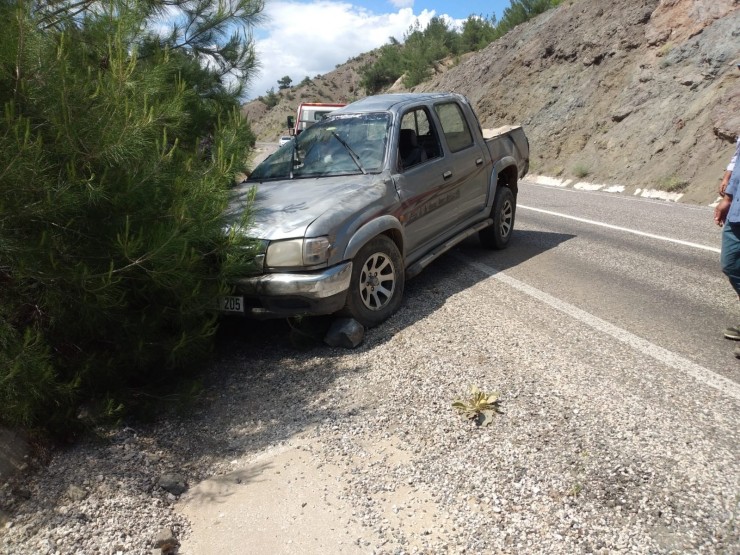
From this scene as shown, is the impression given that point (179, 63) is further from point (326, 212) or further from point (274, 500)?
point (274, 500)

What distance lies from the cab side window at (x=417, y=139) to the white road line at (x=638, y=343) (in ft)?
4.86

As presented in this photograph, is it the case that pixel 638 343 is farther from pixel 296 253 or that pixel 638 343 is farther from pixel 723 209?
pixel 296 253

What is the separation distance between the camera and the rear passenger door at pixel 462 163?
22.2 ft

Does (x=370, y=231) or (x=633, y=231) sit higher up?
(x=370, y=231)

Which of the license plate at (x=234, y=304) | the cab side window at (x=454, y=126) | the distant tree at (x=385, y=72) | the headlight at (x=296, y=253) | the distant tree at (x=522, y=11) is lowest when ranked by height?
the license plate at (x=234, y=304)

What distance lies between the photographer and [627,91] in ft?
68.6

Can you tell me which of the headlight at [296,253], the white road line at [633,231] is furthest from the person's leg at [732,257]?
the white road line at [633,231]

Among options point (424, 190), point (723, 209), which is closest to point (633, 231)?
point (424, 190)

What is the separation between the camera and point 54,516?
3.21 meters

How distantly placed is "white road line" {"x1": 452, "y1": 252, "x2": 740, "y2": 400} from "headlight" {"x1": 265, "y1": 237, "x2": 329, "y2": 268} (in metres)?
2.23

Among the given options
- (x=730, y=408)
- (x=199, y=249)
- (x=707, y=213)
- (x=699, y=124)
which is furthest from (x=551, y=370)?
(x=699, y=124)

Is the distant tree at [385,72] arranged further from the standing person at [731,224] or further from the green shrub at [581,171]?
the standing person at [731,224]

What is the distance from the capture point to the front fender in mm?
5008

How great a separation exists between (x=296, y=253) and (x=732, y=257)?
10.4 ft
